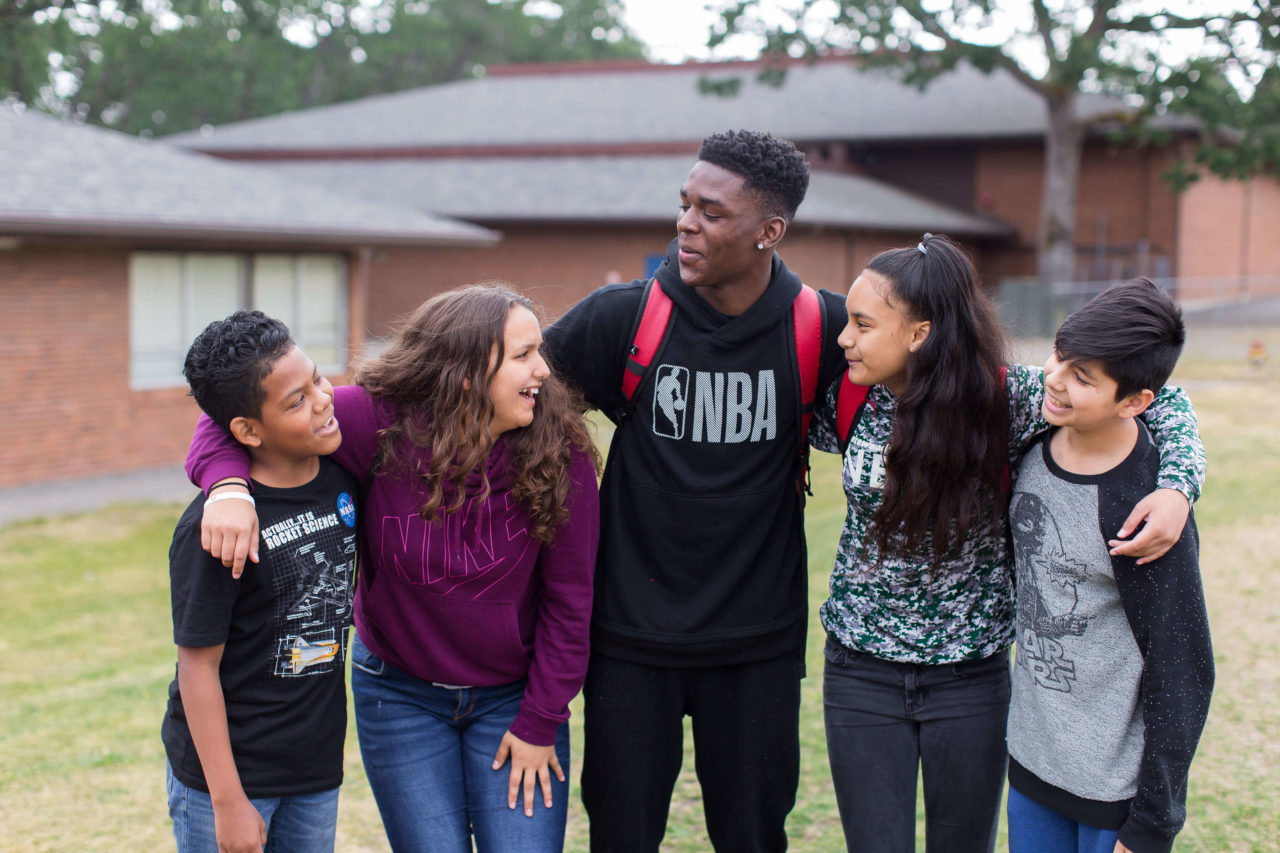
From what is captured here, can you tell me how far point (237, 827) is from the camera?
2.36 metres

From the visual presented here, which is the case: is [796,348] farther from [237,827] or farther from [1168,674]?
[237,827]

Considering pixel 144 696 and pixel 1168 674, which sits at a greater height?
pixel 1168 674

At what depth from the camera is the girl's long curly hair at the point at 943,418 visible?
8.36 ft

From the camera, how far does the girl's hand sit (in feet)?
8.64

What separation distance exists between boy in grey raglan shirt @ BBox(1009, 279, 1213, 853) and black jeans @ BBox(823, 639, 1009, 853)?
0.59 feet

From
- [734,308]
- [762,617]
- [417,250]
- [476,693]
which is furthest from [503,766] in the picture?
[417,250]

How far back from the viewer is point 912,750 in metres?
2.71

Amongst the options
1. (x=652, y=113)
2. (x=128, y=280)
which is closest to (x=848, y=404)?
(x=128, y=280)

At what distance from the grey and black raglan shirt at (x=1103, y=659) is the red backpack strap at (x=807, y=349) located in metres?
0.51

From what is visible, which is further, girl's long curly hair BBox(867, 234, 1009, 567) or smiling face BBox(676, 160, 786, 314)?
smiling face BBox(676, 160, 786, 314)

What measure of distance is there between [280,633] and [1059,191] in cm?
2777

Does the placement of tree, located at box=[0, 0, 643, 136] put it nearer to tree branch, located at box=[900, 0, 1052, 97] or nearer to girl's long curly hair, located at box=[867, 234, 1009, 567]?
tree branch, located at box=[900, 0, 1052, 97]

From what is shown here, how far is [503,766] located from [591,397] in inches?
34.2

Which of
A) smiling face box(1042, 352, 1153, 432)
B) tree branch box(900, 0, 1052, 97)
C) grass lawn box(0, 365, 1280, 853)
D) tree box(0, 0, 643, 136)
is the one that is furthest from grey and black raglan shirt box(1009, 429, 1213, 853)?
tree box(0, 0, 643, 136)
